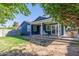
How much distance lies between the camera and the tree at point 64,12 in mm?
3155

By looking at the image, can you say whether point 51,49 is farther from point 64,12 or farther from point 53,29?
point 64,12

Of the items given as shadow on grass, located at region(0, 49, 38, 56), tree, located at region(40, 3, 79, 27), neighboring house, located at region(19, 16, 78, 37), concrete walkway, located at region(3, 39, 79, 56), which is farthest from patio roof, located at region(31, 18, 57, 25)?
shadow on grass, located at region(0, 49, 38, 56)

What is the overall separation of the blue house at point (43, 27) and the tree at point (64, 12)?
0.26m

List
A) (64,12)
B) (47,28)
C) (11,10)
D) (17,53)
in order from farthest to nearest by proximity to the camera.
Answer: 1. (47,28)
2. (17,53)
3. (11,10)
4. (64,12)

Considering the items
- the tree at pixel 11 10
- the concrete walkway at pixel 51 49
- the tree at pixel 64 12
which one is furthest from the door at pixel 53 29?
the tree at pixel 11 10

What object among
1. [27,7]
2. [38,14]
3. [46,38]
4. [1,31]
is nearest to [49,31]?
[46,38]

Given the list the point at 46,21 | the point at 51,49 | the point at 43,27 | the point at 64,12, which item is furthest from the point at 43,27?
the point at 64,12

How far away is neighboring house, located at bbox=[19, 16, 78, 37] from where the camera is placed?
11.8ft

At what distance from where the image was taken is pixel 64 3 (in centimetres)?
320

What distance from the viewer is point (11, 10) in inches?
136

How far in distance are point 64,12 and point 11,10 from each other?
2.85 feet

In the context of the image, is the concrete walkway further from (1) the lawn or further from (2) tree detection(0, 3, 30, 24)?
(2) tree detection(0, 3, 30, 24)

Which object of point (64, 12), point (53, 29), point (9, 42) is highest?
point (64, 12)

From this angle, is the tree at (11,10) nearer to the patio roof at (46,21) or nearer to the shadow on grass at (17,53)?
the patio roof at (46,21)
